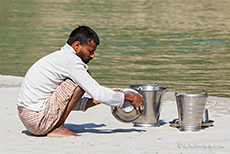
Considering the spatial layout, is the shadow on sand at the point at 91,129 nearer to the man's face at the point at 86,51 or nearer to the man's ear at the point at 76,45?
the man's face at the point at 86,51

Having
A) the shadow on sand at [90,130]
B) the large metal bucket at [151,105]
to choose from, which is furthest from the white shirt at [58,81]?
the large metal bucket at [151,105]

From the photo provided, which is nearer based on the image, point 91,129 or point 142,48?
point 91,129

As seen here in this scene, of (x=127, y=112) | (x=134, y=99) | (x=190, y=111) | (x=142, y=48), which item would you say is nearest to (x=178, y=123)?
(x=190, y=111)

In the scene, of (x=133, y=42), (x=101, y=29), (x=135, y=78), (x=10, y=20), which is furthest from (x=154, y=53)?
(x=10, y=20)

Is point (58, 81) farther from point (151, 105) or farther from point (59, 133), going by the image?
point (151, 105)

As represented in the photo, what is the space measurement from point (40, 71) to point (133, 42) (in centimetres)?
1468

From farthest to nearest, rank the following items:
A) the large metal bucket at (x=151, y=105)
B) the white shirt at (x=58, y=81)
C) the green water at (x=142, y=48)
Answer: the green water at (x=142, y=48)
the large metal bucket at (x=151, y=105)
the white shirt at (x=58, y=81)

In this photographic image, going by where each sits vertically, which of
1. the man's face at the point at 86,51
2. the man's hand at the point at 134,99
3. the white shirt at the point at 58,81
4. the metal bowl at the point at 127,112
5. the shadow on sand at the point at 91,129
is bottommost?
the shadow on sand at the point at 91,129

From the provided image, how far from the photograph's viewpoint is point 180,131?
6.86 metres

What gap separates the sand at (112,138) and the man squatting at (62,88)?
318 mm

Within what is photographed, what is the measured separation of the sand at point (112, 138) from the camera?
574 centimetres

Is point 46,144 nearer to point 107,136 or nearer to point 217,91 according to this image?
point 107,136

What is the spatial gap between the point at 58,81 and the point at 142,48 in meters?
12.8

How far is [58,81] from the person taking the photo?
6129 mm
